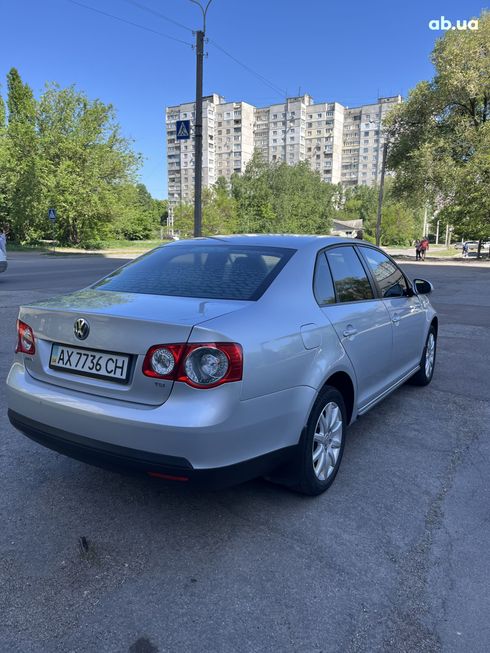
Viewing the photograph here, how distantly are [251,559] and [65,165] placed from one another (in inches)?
1568

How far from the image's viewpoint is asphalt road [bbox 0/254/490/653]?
203 cm

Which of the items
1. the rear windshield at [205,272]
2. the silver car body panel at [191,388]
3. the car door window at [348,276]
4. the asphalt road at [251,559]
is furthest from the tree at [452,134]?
the silver car body panel at [191,388]

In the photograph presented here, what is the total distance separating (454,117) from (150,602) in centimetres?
3708

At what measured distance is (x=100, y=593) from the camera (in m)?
2.22

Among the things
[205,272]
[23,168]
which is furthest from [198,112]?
[23,168]

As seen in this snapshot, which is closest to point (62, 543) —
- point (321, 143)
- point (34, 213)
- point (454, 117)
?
point (454, 117)

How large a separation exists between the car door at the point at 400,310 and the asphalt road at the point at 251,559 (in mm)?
861

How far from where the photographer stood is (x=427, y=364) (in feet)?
17.8

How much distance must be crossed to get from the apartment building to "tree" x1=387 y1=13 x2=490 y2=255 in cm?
8008

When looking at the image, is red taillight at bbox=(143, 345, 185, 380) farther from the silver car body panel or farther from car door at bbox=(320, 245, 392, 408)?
car door at bbox=(320, 245, 392, 408)

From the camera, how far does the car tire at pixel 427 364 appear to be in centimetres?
526

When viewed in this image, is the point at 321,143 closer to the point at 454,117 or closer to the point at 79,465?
the point at 454,117

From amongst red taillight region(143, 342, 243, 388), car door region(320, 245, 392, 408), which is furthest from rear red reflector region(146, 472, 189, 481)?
car door region(320, 245, 392, 408)

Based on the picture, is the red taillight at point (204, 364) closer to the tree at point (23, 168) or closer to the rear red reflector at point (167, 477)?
the rear red reflector at point (167, 477)
